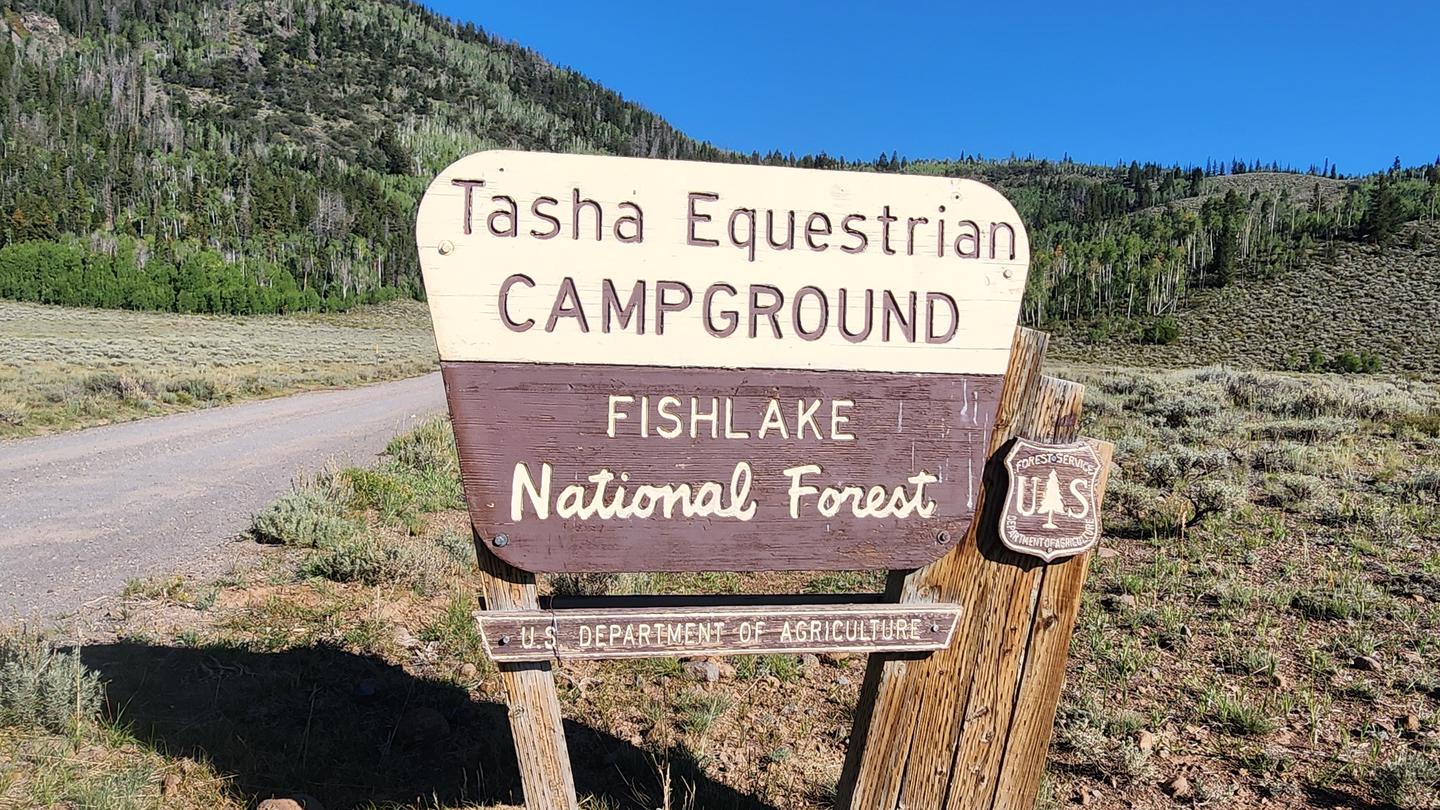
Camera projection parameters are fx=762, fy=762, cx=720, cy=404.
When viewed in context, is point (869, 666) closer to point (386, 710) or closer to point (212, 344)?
point (386, 710)

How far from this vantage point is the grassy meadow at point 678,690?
303cm

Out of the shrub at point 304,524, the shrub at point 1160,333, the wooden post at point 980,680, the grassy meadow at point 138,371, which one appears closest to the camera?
the wooden post at point 980,680

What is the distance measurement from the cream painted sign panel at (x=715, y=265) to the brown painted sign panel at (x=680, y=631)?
0.68m

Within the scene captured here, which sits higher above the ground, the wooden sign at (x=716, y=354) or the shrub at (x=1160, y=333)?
the shrub at (x=1160, y=333)

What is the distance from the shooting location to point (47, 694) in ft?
10.1

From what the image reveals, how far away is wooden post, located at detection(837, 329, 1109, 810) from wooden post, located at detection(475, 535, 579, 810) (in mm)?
886

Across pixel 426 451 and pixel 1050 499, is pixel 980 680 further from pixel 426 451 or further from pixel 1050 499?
pixel 426 451

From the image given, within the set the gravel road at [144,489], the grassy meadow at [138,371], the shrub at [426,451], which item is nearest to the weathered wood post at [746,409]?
the gravel road at [144,489]

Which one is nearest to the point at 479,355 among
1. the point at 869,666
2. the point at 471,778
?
the point at 869,666

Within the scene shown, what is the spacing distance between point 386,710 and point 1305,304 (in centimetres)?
8786

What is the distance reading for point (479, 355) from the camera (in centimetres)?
193

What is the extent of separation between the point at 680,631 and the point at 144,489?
8.15 meters

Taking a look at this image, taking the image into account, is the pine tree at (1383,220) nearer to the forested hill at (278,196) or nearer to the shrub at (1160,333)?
the forested hill at (278,196)

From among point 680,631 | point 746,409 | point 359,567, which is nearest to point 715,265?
point 746,409
